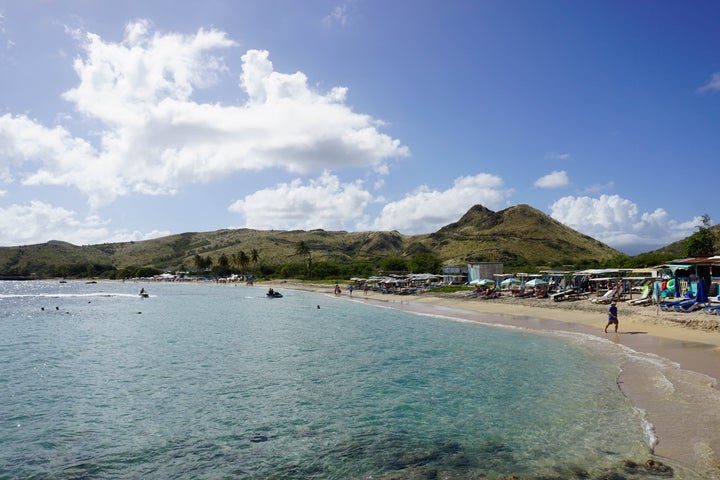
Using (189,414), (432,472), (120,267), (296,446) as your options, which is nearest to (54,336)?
(189,414)

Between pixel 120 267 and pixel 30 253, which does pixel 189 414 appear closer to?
pixel 120 267

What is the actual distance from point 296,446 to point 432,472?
11.0 feet

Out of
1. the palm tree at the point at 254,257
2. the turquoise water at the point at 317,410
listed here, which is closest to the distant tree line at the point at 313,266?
the palm tree at the point at 254,257

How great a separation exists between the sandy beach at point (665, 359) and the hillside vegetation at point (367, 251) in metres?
73.5

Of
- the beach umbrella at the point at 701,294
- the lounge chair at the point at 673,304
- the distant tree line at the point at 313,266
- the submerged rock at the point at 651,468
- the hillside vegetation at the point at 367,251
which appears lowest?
the submerged rock at the point at 651,468

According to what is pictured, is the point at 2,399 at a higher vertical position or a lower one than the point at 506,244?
lower

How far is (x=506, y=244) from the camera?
406 ft

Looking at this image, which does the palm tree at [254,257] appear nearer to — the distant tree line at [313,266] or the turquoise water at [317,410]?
the distant tree line at [313,266]

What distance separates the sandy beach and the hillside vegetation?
2895 inches

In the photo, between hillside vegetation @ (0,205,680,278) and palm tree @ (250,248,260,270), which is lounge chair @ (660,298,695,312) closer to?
hillside vegetation @ (0,205,680,278)

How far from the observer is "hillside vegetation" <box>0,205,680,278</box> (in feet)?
402

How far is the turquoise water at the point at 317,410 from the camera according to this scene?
9.67 meters

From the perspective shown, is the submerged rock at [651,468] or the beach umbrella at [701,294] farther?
the beach umbrella at [701,294]

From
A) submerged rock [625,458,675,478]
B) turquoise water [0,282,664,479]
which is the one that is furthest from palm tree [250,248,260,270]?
submerged rock [625,458,675,478]
